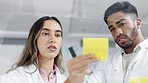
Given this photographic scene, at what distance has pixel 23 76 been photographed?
1012 millimetres

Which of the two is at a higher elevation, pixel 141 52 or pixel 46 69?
pixel 141 52

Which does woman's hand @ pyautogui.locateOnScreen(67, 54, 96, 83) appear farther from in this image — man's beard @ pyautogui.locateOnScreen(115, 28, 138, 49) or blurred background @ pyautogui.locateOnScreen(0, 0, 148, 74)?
blurred background @ pyautogui.locateOnScreen(0, 0, 148, 74)

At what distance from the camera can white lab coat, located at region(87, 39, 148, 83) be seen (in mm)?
877

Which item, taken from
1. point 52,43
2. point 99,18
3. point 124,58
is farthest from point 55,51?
point 99,18

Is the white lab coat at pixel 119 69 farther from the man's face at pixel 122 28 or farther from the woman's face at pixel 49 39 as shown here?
the woman's face at pixel 49 39

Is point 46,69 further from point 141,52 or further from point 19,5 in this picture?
point 19,5

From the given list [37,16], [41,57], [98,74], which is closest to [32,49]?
[41,57]

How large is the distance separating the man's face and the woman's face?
256 millimetres

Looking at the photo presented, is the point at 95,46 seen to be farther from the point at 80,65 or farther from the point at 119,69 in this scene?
the point at 119,69

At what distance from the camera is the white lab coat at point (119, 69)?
2.88 ft

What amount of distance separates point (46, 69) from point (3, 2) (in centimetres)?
61

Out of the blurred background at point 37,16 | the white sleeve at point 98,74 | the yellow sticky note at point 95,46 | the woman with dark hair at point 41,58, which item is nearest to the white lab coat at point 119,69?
the white sleeve at point 98,74

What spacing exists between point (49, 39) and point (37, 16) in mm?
564

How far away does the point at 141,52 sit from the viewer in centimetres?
95
